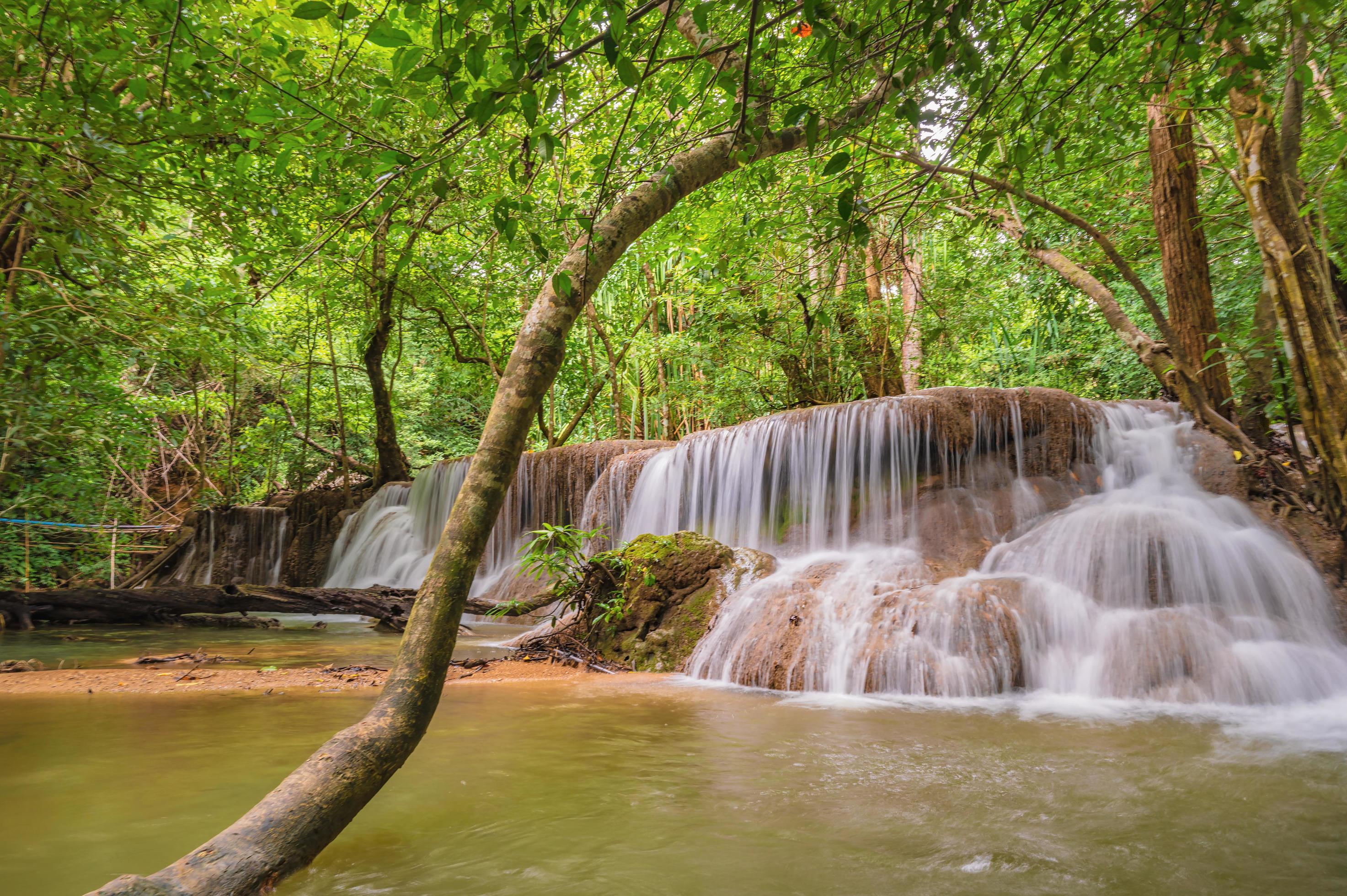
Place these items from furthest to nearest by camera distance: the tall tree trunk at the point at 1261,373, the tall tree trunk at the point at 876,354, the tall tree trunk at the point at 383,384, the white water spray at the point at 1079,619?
the tall tree trunk at the point at 383,384 → the tall tree trunk at the point at 876,354 → the tall tree trunk at the point at 1261,373 → the white water spray at the point at 1079,619

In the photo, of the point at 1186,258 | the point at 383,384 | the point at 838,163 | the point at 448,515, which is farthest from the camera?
the point at 383,384

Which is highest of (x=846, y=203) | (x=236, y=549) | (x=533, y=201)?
(x=533, y=201)

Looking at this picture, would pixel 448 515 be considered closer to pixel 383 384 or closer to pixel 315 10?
pixel 383 384

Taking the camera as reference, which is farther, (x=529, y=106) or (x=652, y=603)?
(x=652, y=603)

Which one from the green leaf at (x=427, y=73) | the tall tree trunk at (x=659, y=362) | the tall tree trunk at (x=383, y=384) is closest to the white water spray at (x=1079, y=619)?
the green leaf at (x=427, y=73)

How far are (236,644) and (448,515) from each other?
4.29m

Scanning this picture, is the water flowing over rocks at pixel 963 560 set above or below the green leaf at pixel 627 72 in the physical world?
below

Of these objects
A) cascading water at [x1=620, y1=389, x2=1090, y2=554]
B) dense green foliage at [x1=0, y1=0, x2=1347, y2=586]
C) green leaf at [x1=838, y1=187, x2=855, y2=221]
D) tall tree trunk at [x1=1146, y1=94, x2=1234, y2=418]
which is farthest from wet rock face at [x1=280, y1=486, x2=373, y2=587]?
green leaf at [x1=838, y1=187, x2=855, y2=221]

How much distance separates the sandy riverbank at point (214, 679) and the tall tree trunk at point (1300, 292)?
526cm

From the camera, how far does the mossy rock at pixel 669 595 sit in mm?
6109

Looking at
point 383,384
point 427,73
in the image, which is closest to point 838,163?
point 427,73

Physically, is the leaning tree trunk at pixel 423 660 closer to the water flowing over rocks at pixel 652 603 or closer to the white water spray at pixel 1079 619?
the white water spray at pixel 1079 619

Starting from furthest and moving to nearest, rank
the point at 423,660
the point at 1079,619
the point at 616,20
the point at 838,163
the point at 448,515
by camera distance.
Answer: the point at 448,515 < the point at 1079,619 < the point at 838,163 < the point at 423,660 < the point at 616,20

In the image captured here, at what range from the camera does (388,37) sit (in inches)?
77.4
